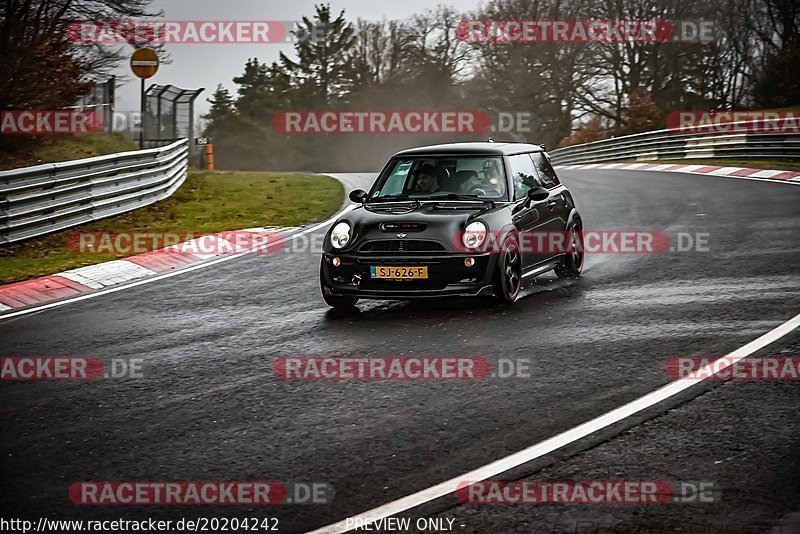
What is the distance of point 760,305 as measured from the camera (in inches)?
341

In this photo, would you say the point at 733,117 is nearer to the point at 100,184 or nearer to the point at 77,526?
the point at 100,184

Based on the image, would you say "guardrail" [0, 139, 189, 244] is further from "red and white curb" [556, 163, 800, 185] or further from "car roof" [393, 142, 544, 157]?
"red and white curb" [556, 163, 800, 185]

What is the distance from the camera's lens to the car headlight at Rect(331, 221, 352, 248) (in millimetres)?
9238

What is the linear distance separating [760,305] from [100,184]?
1100 cm

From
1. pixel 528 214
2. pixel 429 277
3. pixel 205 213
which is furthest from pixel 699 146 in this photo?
pixel 429 277

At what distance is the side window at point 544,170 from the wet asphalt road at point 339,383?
1.07 metres

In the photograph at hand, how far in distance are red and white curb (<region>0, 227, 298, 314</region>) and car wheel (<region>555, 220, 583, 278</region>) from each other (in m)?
4.83

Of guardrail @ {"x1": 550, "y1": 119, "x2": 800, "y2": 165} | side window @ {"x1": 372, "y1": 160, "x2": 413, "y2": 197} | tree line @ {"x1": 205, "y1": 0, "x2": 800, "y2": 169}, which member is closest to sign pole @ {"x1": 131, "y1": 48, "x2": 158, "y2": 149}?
side window @ {"x1": 372, "y1": 160, "x2": 413, "y2": 197}

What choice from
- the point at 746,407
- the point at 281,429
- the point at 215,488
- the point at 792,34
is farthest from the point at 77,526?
the point at 792,34

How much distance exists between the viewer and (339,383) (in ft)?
22.0

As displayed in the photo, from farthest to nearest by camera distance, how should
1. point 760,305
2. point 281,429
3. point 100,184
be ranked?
point 100,184 < point 760,305 < point 281,429


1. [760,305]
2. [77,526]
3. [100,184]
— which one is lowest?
[77,526]

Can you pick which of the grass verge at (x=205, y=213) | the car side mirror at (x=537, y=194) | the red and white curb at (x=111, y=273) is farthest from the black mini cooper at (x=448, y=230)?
the grass verge at (x=205, y=213)

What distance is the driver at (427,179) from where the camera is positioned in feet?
32.8
